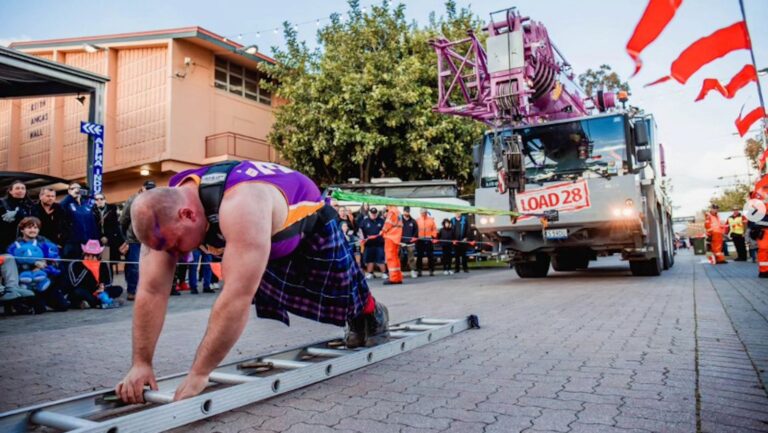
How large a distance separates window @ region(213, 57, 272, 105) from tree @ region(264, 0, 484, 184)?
104 inches

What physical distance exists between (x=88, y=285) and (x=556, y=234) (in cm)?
781

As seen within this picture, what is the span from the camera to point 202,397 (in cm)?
224

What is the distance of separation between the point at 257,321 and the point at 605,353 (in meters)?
3.98

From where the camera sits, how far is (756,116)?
251cm

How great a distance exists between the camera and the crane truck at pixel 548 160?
336 inches

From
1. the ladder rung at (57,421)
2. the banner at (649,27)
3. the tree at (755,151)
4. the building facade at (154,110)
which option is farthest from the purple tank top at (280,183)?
the building facade at (154,110)

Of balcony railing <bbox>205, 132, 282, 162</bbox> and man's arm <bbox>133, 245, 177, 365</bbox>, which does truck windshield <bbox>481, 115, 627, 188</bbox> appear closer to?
man's arm <bbox>133, 245, 177, 365</bbox>

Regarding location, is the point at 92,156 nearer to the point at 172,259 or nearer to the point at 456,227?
the point at 456,227

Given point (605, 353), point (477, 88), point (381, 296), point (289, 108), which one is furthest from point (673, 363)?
point (289, 108)

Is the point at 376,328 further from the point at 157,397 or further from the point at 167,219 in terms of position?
the point at 167,219

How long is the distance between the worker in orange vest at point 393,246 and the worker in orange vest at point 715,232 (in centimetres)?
1072

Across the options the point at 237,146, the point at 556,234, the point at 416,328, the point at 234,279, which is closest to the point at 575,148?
the point at 556,234

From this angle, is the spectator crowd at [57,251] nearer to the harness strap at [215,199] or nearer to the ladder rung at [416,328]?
the ladder rung at [416,328]

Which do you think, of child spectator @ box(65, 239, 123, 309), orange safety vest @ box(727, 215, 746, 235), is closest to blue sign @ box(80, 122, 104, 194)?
child spectator @ box(65, 239, 123, 309)
